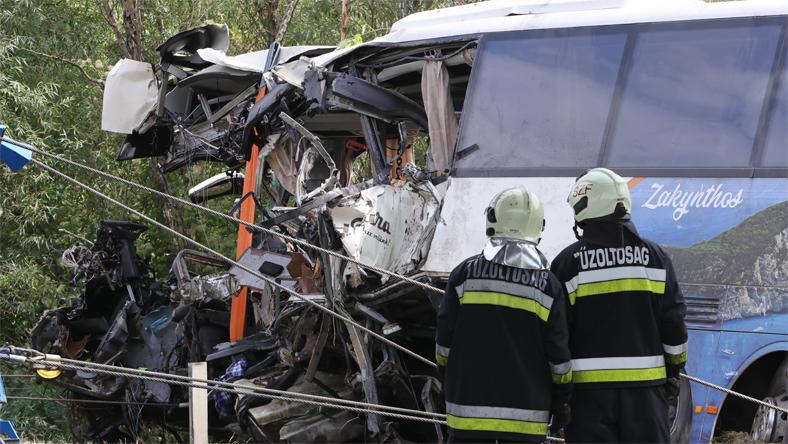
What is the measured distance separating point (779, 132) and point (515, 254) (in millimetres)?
2656

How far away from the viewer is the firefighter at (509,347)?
5211mm

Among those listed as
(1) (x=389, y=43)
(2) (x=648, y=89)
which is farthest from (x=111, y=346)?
(2) (x=648, y=89)

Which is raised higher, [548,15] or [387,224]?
[548,15]

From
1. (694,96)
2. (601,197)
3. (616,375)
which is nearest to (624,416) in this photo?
(616,375)

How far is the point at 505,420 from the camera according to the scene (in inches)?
205

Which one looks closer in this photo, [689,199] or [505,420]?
[505,420]

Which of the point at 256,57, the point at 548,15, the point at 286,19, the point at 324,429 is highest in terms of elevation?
the point at 286,19

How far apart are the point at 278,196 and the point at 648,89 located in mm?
4148

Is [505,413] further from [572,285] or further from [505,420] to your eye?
[572,285]

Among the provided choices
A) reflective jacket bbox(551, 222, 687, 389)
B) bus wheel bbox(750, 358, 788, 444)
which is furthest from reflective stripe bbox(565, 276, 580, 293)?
bus wheel bbox(750, 358, 788, 444)

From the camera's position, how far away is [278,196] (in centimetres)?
1079

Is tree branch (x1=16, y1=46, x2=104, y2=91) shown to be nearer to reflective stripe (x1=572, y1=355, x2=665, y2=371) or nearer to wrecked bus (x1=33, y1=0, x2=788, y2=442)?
wrecked bus (x1=33, y1=0, x2=788, y2=442)

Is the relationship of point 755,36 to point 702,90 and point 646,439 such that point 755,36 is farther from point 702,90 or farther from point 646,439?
point 646,439

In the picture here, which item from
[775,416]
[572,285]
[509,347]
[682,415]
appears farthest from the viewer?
[682,415]
